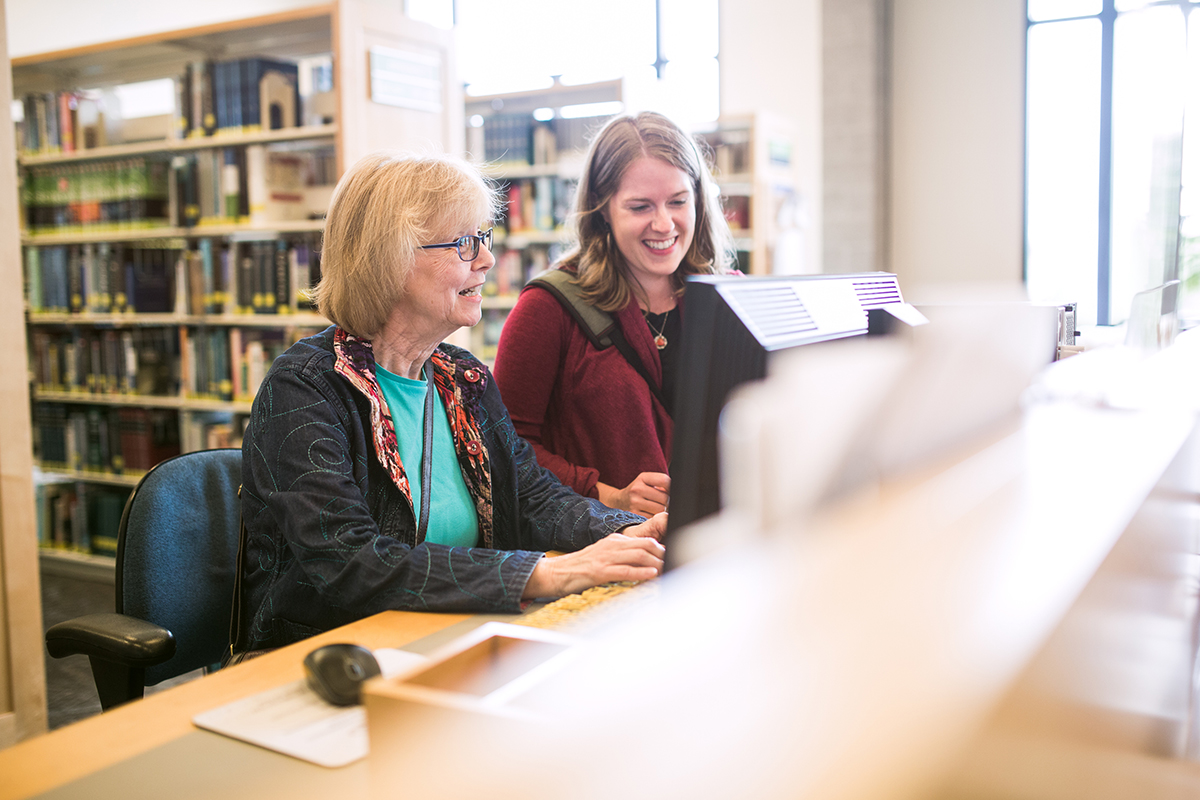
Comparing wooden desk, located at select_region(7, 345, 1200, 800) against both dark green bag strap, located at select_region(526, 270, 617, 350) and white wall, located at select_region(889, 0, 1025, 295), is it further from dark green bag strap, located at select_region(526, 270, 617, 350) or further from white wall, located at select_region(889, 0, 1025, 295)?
A: white wall, located at select_region(889, 0, 1025, 295)

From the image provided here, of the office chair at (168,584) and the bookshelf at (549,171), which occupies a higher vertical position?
the bookshelf at (549,171)

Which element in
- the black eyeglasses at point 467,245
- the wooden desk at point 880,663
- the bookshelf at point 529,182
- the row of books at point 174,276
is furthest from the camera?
the bookshelf at point 529,182

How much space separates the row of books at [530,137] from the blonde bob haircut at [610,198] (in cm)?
325

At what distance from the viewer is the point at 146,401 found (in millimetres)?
4445

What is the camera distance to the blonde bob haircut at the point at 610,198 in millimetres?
1887

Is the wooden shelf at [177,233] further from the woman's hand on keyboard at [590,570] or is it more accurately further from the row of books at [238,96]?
the woman's hand on keyboard at [590,570]

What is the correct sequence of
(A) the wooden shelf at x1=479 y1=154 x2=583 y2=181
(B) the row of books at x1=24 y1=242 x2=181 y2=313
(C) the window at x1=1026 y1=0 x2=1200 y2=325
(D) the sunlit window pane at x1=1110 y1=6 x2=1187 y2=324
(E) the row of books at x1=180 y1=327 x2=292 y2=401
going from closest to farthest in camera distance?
(D) the sunlit window pane at x1=1110 y1=6 x2=1187 y2=324 → (E) the row of books at x1=180 y1=327 x2=292 y2=401 → (B) the row of books at x1=24 y1=242 x2=181 y2=313 → (A) the wooden shelf at x1=479 y1=154 x2=583 y2=181 → (C) the window at x1=1026 y1=0 x2=1200 y2=325

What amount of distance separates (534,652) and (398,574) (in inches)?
20.2

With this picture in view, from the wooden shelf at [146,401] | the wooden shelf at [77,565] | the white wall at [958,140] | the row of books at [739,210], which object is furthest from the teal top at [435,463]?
the white wall at [958,140]

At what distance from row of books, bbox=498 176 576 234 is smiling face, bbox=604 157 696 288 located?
3.24 meters

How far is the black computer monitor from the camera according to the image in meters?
0.81

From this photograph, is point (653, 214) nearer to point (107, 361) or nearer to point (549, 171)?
point (549, 171)

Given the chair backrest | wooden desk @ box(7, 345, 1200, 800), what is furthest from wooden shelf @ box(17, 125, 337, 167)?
wooden desk @ box(7, 345, 1200, 800)

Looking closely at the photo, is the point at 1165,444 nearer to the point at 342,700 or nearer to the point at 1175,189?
the point at 342,700
